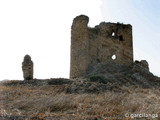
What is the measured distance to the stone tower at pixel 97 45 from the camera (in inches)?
1005

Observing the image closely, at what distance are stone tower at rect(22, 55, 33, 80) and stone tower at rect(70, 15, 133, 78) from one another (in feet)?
14.4

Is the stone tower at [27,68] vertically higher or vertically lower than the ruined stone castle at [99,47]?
lower

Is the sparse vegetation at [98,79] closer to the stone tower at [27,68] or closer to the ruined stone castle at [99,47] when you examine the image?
the ruined stone castle at [99,47]

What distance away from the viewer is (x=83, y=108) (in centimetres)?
912

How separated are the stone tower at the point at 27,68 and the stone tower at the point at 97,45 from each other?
439cm

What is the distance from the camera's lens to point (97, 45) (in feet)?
87.4

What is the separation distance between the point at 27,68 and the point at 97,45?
6885mm

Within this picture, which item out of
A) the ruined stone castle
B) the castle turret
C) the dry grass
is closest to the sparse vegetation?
the ruined stone castle

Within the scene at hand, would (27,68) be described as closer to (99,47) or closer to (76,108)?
(99,47)

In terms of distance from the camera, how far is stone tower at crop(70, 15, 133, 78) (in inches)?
1005

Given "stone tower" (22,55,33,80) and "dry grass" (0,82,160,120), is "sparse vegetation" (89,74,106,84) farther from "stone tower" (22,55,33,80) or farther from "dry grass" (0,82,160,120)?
"dry grass" (0,82,160,120)

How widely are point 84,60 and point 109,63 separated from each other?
2242 millimetres

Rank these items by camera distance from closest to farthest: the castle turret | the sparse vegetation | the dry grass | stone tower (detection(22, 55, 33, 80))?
the dry grass → the sparse vegetation → stone tower (detection(22, 55, 33, 80)) → the castle turret

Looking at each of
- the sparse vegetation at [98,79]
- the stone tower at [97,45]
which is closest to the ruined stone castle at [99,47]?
the stone tower at [97,45]
